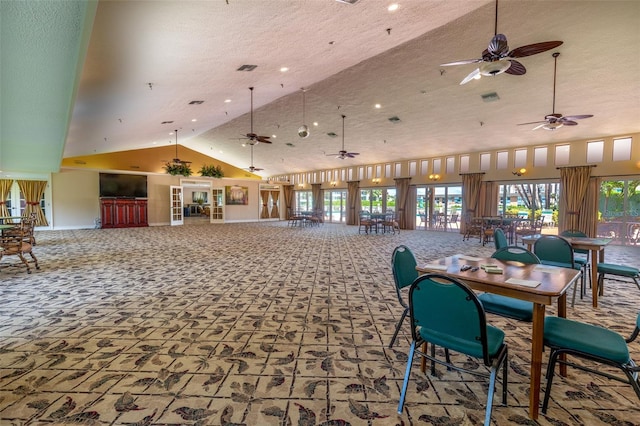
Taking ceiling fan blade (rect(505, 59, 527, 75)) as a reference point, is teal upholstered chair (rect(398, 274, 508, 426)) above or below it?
below

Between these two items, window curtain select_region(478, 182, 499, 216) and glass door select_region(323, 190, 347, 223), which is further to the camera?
Result: glass door select_region(323, 190, 347, 223)

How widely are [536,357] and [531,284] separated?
17.3 inches

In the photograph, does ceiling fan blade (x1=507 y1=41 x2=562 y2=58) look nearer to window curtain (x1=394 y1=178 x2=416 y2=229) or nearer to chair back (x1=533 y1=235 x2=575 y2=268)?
chair back (x1=533 y1=235 x2=575 y2=268)

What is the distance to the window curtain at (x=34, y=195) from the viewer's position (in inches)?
482

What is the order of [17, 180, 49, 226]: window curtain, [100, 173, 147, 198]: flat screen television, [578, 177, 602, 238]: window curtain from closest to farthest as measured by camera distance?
[578, 177, 602, 238]: window curtain, [17, 180, 49, 226]: window curtain, [100, 173, 147, 198]: flat screen television

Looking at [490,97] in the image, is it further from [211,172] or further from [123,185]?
[123,185]

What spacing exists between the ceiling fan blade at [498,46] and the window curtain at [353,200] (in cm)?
1305

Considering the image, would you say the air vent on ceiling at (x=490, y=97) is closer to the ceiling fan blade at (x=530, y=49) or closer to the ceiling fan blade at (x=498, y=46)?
the ceiling fan blade at (x=530, y=49)

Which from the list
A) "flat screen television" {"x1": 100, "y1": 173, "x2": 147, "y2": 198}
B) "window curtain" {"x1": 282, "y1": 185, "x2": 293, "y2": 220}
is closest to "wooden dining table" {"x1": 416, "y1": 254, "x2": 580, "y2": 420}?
"flat screen television" {"x1": 100, "y1": 173, "x2": 147, "y2": 198}

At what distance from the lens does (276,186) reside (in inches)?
793

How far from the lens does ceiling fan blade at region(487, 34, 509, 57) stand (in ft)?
10.4

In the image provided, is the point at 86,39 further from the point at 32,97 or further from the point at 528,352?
the point at 528,352

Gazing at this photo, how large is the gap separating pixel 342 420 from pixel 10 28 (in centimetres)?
419

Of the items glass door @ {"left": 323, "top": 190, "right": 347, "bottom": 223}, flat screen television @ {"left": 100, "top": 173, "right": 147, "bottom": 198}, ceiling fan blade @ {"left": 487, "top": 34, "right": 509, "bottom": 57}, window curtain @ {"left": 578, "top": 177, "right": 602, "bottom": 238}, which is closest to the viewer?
ceiling fan blade @ {"left": 487, "top": 34, "right": 509, "bottom": 57}
